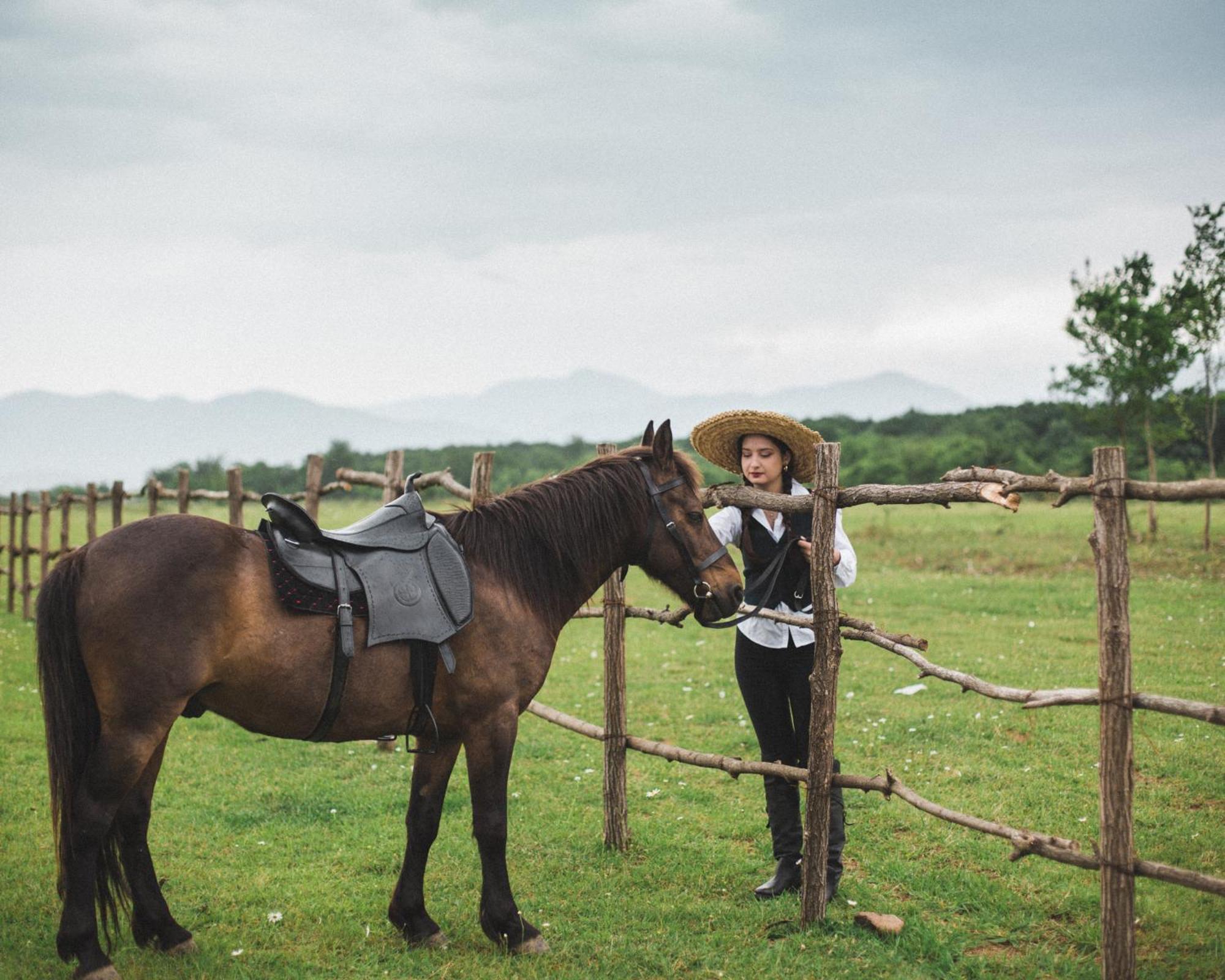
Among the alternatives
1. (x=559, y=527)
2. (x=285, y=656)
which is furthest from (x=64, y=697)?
(x=559, y=527)

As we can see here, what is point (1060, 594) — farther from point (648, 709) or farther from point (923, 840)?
point (923, 840)

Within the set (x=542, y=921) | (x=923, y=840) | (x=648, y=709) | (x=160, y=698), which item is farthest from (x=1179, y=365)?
(x=160, y=698)

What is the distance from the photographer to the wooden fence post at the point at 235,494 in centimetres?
1013

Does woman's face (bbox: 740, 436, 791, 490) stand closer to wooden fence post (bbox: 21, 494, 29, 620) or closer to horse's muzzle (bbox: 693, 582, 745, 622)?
horse's muzzle (bbox: 693, 582, 745, 622)

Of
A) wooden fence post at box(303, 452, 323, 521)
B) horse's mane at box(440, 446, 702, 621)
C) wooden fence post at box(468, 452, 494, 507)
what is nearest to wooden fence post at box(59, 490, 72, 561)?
wooden fence post at box(303, 452, 323, 521)

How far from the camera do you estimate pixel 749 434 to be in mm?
4656

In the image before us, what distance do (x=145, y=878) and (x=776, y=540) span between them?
3188 millimetres

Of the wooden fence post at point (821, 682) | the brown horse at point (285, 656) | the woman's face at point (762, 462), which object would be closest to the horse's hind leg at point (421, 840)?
the brown horse at point (285, 656)

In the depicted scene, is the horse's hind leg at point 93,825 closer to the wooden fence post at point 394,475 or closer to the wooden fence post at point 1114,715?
→ the wooden fence post at point 1114,715

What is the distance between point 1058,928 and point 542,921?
A: 228cm

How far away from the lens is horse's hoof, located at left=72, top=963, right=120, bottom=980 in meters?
3.38

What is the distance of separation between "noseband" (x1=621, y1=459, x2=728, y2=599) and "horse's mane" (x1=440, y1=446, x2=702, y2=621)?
3cm

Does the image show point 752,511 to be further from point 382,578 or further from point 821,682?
point 382,578

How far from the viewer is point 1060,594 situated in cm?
1323
